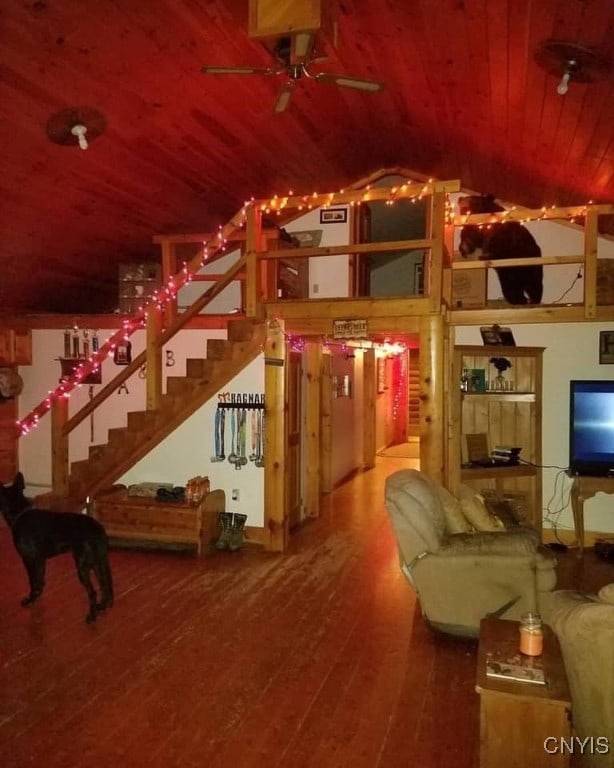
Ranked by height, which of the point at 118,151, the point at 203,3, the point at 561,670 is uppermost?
the point at 203,3

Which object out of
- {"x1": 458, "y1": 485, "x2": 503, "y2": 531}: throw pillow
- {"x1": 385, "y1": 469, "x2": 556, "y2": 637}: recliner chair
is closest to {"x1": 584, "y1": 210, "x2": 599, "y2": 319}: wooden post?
{"x1": 458, "y1": 485, "x2": 503, "y2": 531}: throw pillow

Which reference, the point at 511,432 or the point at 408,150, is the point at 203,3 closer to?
the point at 408,150

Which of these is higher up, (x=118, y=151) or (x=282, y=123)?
(x=282, y=123)

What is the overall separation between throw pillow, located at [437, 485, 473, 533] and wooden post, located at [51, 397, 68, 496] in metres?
3.56

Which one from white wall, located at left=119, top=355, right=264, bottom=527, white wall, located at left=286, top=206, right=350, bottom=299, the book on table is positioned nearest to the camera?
the book on table

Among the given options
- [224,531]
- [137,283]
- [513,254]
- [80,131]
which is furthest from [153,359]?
[513,254]

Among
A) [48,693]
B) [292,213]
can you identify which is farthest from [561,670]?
[292,213]

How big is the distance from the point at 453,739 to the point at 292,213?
633 centimetres

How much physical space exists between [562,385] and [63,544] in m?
4.61

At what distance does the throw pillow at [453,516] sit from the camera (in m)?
4.04

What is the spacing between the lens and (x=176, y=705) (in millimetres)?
2896

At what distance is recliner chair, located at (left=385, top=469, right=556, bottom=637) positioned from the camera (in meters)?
3.55

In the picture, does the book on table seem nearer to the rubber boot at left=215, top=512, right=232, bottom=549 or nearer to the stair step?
the rubber boot at left=215, top=512, right=232, bottom=549

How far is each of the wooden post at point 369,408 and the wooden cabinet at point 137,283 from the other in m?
4.33
